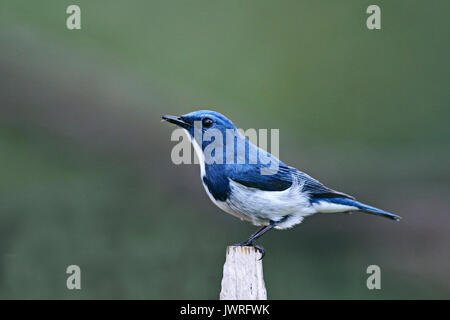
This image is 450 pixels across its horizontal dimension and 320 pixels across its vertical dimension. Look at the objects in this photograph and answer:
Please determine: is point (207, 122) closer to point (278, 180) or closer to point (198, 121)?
point (198, 121)

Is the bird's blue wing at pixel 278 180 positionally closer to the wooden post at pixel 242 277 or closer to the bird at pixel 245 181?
the bird at pixel 245 181

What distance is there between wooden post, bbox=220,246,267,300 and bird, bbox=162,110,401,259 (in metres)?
0.13

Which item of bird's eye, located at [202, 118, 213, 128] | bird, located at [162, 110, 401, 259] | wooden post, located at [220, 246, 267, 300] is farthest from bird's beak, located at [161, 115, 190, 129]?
wooden post, located at [220, 246, 267, 300]

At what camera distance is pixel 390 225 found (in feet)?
21.7

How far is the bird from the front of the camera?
383cm

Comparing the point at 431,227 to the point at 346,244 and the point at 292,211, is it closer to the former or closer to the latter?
the point at 346,244

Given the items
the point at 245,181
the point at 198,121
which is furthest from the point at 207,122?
the point at 245,181

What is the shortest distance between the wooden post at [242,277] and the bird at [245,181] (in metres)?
0.13

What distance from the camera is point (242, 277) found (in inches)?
141

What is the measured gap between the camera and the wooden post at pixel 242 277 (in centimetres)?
354

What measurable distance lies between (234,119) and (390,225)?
2.40 meters

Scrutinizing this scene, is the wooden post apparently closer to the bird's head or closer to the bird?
the bird

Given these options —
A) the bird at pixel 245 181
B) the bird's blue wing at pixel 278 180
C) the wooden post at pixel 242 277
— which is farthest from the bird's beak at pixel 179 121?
the wooden post at pixel 242 277

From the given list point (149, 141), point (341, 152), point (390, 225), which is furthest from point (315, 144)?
point (149, 141)
